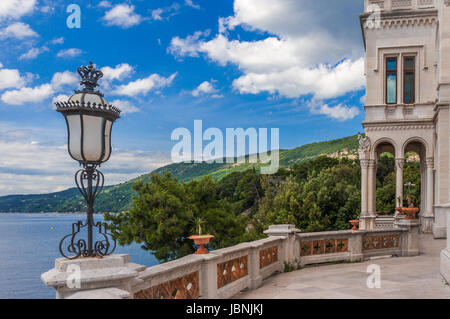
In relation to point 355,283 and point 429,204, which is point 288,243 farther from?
point 429,204

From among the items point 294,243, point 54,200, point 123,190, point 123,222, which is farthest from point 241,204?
point 54,200

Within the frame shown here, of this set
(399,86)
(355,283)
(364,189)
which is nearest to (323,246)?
(355,283)

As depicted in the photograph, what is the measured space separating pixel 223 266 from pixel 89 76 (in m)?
4.29

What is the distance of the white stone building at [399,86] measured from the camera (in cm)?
2438

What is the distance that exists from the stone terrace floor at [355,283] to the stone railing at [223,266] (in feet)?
1.35

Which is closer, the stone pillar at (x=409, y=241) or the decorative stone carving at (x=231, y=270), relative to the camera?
the decorative stone carving at (x=231, y=270)

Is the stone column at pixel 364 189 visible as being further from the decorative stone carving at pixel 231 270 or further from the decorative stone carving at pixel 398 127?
the decorative stone carving at pixel 231 270

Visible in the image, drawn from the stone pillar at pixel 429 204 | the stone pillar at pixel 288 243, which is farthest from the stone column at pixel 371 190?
the stone pillar at pixel 288 243

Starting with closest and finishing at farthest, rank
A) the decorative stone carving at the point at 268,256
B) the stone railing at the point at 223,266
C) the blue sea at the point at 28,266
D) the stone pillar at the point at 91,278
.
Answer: the stone pillar at the point at 91,278 < the stone railing at the point at 223,266 < the decorative stone carving at the point at 268,256 < the blue sea at the point at 28,266

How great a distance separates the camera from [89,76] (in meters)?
5.02

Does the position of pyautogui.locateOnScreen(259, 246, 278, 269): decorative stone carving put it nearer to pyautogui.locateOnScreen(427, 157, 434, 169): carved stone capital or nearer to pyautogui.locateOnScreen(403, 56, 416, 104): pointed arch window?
pyautogui.locateOnScreen(427, 157, 434, 169): carved stone capital

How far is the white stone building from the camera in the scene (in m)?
24.4

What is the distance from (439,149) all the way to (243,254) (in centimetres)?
1520

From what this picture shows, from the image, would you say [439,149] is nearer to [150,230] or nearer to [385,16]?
[385,16]
